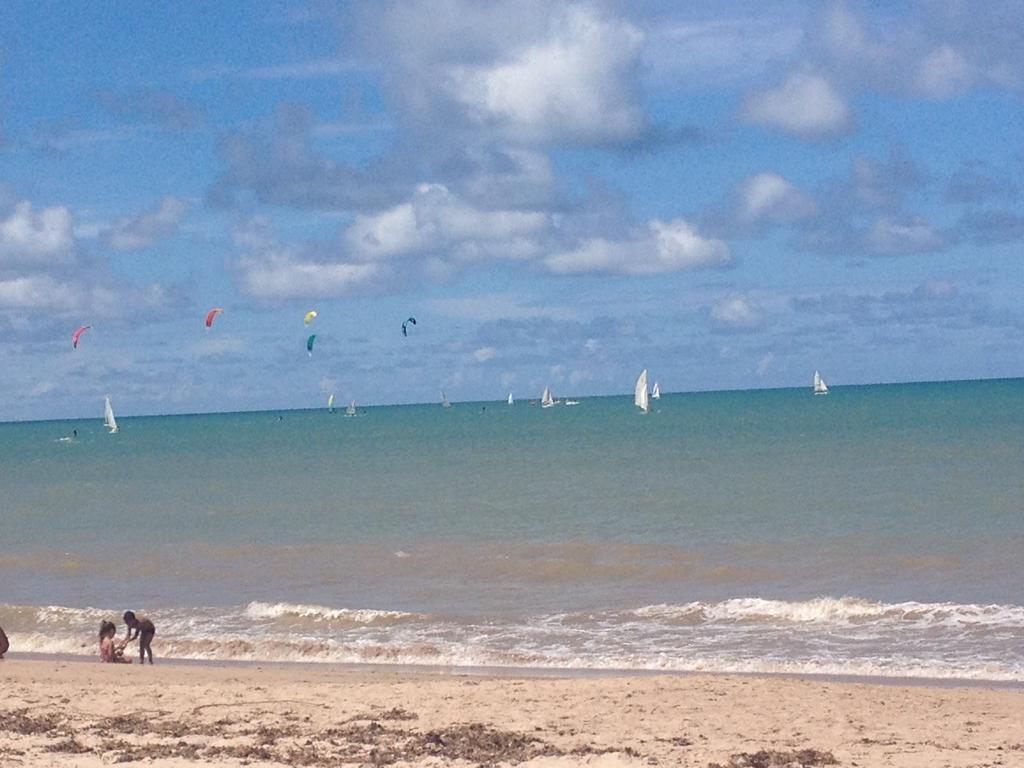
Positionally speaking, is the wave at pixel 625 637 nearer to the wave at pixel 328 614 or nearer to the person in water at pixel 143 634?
the wave at pixel 328 614

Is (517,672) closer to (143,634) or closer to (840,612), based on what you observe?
(143,634)

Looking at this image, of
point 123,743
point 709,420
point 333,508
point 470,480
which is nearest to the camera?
point 123,743

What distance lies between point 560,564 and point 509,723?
52.2 feet

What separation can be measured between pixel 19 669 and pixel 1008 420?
9005 cm

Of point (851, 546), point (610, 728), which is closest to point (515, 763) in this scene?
point (610, 728)

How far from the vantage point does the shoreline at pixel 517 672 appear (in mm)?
16469

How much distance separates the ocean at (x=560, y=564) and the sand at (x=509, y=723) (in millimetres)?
3411

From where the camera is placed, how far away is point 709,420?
12588 centimetres

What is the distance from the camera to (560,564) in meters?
28.9

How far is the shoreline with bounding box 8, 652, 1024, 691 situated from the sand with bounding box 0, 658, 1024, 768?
0.79 metres

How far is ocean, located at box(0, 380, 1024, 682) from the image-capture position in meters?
19.8

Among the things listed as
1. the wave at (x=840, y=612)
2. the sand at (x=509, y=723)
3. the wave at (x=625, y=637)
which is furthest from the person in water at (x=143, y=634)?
the wave at (x=840, y=612)

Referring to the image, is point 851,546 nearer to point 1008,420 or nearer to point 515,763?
point 515,763

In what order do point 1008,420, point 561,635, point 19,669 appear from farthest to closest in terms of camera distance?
1. point 1008,420
2. point 561,635
3. point 19,669
